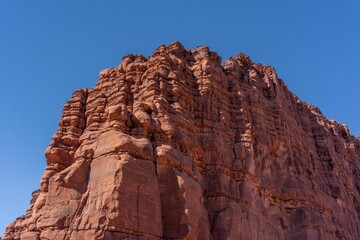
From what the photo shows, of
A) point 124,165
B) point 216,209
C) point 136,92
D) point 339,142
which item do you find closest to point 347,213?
point 339,142

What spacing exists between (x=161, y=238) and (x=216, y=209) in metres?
7.05

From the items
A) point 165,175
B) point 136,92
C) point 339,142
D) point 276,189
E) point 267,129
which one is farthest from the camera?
point 339,142

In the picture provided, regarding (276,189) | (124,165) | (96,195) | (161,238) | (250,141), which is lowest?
(161,238)

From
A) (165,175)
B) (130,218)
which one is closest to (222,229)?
(165,175)

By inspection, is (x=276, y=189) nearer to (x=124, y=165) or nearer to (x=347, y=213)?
(x=347, y=213)

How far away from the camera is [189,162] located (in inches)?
1135

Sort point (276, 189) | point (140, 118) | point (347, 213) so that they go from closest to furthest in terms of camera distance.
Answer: point (140, 118)
point (276, 189)
point (347, 213)

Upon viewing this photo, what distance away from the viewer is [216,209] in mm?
30469

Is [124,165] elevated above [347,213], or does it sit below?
below

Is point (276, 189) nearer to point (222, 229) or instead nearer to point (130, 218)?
point (222, 229)

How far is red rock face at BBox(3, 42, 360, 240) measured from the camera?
2438cm

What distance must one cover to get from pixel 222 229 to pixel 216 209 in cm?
175

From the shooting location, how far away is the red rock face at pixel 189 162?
24.4 metres

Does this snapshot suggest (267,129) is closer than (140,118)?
No
